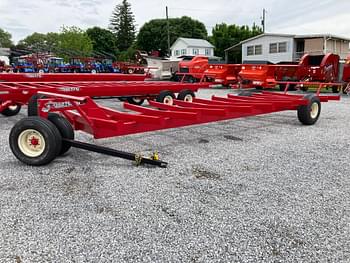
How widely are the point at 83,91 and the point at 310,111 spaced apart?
4504 mm

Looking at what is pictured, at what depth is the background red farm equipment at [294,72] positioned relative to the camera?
12695 mm

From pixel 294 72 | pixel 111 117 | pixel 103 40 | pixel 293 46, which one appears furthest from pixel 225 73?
pixel 103 40

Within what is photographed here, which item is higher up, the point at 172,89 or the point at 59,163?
the point at 172,89

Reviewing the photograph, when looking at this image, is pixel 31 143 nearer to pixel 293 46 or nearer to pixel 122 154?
pixel 122 154

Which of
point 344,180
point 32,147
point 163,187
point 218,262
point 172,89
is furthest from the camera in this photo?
point 172,89

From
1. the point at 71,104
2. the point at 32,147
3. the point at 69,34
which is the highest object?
the point at 69,34

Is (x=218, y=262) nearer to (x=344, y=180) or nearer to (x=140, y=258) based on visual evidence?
(x=140, y=258)

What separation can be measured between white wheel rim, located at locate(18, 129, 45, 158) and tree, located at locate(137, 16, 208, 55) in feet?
186

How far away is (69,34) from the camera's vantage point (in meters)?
43.4

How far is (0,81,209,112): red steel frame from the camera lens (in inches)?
221

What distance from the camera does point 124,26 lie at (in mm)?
65062

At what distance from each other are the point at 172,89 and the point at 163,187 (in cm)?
509

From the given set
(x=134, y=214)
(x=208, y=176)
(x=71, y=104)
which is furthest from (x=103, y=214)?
(x=71, y=104)

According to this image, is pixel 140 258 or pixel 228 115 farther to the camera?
pixel 228 115
